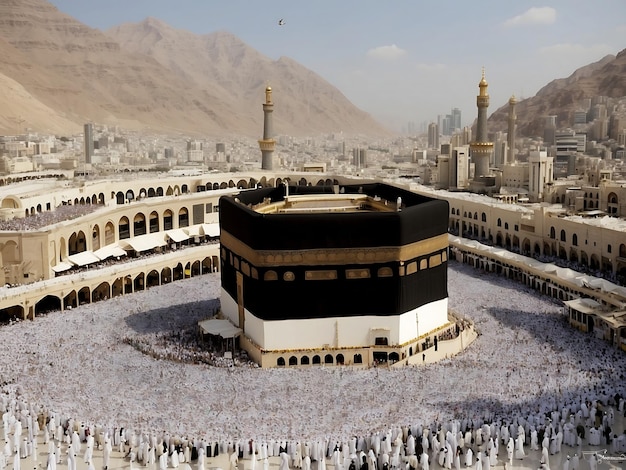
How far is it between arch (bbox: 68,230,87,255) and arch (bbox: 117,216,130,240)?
372 centimetres

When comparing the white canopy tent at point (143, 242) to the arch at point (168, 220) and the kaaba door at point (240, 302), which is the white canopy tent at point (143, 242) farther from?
the kaaba door at point (240, 302)

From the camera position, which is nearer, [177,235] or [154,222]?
[177,235]

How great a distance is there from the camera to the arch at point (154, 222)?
133ft

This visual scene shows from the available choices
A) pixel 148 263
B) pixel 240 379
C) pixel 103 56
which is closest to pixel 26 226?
pixel 148 263

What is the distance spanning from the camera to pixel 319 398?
17938 mm

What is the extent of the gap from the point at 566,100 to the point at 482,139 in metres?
105

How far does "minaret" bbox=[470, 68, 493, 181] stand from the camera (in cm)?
4956

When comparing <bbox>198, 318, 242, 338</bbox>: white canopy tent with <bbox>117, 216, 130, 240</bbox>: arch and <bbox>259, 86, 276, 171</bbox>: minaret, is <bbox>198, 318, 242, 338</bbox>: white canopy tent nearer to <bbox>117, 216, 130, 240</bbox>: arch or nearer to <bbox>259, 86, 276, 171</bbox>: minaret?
<bbox>117, 216, 130, 240</bbox>: arch

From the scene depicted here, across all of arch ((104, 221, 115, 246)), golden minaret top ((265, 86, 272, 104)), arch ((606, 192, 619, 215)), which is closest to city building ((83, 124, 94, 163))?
golden minaret top ((265, 86, 272, 104))

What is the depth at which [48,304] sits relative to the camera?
28.6 metres

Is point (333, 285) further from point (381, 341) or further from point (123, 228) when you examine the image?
point (123, 228)

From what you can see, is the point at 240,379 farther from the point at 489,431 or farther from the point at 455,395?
the point at 489,431

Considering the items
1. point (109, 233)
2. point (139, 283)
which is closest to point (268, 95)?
point (109, 233)

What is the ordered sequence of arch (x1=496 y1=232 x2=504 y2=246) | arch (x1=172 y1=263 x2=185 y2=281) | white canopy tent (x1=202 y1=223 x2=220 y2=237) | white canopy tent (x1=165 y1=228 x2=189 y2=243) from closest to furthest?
arch (x1=172 y1=263 x2=185 y2=281), white canopy tent (x1=165 y1=228 x2=189 y2=243), white canopy tent (x1=202 y1=223 x2=220 y2=237), arch (x1=496 y1=232 x2=504 y2=246)
